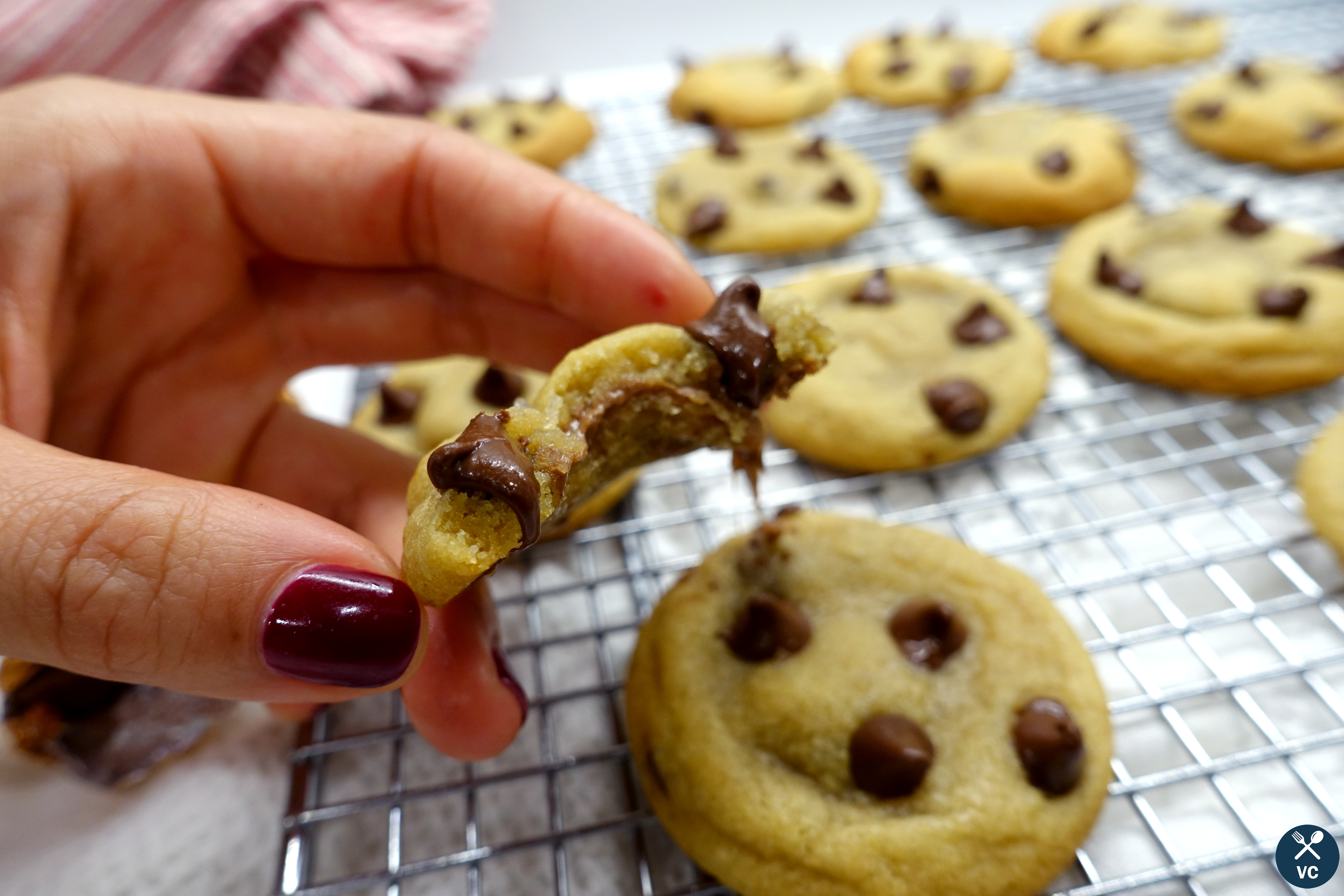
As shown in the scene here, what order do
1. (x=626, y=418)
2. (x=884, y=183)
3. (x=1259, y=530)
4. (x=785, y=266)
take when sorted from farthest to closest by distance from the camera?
(x=884, y=183) → (x=785, y=266) → (x=1259, y=530) → (x=626, y=418)

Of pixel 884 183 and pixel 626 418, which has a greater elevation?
pixel 626 418

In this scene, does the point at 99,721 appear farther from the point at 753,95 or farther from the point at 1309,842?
the point at 753,95

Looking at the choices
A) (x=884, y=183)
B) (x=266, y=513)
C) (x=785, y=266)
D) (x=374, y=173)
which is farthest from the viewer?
(x=884, y=183)

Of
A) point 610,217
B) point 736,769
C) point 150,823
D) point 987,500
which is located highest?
point 610,217

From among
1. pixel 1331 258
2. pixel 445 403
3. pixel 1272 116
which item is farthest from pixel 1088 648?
pixel 1272 116

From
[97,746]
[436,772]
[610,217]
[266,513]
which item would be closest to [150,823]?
[97,746]

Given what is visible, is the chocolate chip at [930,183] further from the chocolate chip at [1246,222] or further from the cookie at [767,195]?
the chocolate chip at [1246,222]

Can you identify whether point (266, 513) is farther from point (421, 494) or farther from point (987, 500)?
point (987, 500)
